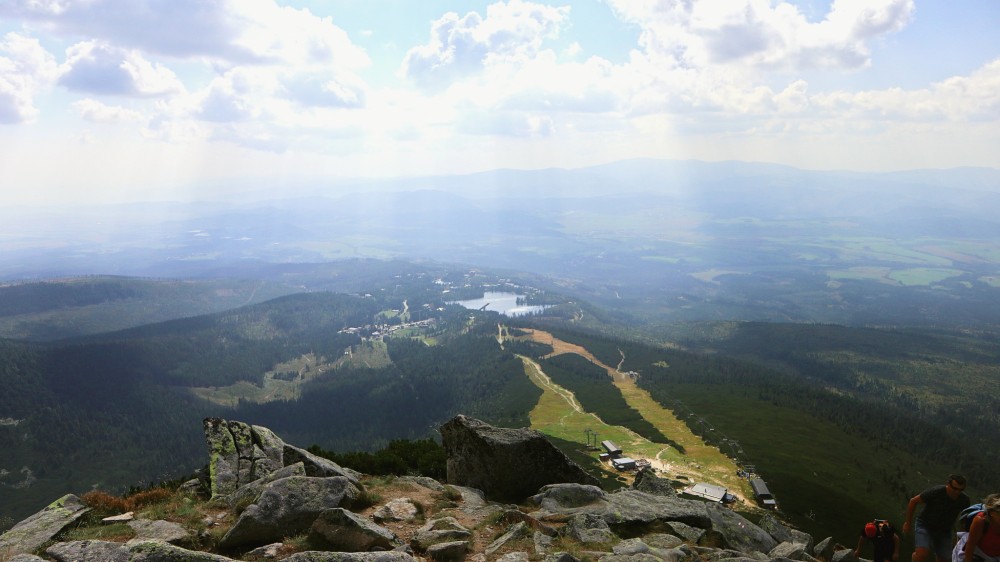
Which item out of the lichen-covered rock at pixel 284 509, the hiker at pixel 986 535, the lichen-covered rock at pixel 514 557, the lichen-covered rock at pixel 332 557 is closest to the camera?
the hiker at pixel 986 535

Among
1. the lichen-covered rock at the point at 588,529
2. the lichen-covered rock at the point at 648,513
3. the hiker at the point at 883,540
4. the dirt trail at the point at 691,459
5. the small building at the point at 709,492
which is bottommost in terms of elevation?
the dirt trail at the point at 691,459

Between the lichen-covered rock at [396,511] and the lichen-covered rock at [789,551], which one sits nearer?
the lichen-covered rock at [396,511]

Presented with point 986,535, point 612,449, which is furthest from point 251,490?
point 612,449

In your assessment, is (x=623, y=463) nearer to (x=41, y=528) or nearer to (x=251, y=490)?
(x=251, y=490)

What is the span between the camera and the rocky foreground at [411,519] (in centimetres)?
1905

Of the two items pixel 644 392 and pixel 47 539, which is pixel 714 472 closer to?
pixel 644 392

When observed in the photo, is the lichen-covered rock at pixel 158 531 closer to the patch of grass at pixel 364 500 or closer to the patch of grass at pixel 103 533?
the patch of grass at pixel 103 533

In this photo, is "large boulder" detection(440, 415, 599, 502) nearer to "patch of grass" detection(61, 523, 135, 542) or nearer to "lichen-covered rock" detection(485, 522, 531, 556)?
"lichen-covered rock" detection(485, 522, 531, 556)

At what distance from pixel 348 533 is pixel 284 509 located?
349 centimetres

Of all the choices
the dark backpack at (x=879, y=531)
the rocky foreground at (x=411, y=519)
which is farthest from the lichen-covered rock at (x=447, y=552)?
the dark backpack at (x=879, y=531)

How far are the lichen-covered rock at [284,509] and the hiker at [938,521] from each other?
23.3 metres

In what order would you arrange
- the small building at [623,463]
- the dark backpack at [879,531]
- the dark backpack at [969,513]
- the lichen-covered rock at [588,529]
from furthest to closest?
the small building at [623,463]
the lichen-covered rock at [588,529]
the dark backpack at [879,531]
the dark backpack at [969,513]

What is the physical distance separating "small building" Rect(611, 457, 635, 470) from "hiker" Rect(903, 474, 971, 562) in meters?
96.6

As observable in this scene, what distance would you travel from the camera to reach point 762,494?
95.1 metres
